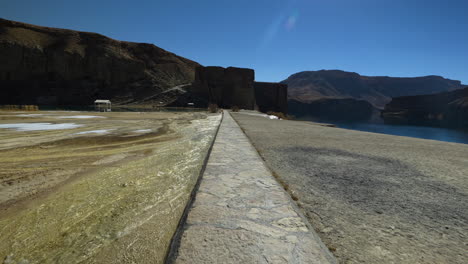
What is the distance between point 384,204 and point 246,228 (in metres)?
1.20

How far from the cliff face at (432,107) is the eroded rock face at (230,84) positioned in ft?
181

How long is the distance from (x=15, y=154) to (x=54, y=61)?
64132 mm

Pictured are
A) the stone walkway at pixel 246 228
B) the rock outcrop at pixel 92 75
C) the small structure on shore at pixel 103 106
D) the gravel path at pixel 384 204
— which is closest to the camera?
the stone walkway at pixel 246 228

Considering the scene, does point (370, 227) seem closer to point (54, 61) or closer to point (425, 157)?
point (425, 157)

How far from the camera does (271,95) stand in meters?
74.1

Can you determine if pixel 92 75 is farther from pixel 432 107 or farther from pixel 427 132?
pixel 432 107

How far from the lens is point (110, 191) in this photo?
84.3 inches

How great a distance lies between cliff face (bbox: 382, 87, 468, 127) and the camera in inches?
2987

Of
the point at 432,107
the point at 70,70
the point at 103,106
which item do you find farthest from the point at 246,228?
the point at 432,107

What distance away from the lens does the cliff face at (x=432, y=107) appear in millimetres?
75875

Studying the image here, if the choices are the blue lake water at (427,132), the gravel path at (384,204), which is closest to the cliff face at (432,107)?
the blue lake water at (427,132)

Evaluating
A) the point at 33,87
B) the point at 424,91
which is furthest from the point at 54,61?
the point at 424,91

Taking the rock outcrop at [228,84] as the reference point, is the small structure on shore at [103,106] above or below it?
below

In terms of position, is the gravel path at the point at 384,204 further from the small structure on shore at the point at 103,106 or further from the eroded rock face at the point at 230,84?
the eroded rock face at the point at 230,84
